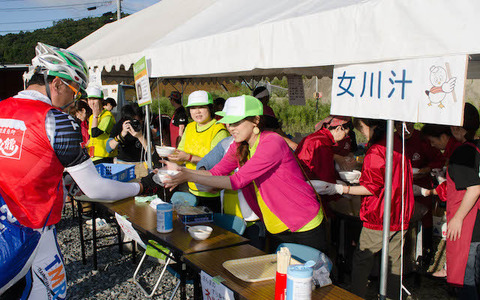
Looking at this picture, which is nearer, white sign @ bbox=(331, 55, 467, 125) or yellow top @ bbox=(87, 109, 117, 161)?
white sign @ bbox=(331, 55, 467, 125)

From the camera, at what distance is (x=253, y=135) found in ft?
8.18

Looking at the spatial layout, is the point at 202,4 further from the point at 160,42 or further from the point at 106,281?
the point at 106,281

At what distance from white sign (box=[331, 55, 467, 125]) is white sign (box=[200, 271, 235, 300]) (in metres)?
1.14

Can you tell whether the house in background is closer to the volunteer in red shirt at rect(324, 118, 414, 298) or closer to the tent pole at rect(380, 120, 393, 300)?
the volunteer in red shirt at rect(324, 118, 414, 298)

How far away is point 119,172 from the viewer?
364 cm

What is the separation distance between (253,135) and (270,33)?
0.65 metres

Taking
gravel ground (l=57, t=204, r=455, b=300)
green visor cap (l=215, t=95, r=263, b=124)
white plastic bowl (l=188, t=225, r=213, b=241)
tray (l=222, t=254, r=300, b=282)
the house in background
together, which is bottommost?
gravel ground (l=57, t=204, r=455, b=300)

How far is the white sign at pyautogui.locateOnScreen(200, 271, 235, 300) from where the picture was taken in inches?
72.2

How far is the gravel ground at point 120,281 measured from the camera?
3.60 m

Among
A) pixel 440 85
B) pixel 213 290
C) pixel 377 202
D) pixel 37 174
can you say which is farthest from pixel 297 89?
pixel 37 174

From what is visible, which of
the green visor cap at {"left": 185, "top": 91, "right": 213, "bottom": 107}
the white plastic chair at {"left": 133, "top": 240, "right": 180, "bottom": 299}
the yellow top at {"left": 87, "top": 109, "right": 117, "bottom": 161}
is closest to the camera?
the white plastic chair at {"left": 133, "top": 240, "right": 180, "bottom": 299}

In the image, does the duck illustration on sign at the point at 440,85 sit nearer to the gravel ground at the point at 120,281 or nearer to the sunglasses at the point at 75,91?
the sunglasses at the point at 75,91

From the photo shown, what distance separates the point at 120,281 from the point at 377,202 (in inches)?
104

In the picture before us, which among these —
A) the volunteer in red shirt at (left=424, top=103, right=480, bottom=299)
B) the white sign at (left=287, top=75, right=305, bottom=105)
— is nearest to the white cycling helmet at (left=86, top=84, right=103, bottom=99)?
the white sign at (left=287, top=75, right=305, bottom=105)
